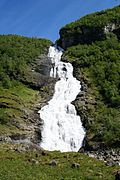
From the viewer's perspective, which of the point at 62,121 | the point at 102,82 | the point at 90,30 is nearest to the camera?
the point at 62,121

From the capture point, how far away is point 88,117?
82.5 m

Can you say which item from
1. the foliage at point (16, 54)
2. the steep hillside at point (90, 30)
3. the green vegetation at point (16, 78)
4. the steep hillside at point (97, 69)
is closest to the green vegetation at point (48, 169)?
the steep hillside at point (97, 69)

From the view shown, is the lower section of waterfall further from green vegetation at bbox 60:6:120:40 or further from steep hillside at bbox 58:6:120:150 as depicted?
green vegetation at bbox 60:6:120:40

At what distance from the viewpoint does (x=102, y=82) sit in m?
96.9

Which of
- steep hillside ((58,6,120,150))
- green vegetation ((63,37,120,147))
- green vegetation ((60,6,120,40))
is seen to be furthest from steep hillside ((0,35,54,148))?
green vegetation ((63,37,120,147))

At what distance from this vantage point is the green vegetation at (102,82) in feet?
250

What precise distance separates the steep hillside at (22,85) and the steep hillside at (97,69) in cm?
658

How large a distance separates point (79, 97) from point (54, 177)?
49.0 metres

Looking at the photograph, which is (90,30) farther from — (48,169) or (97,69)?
(48,169)

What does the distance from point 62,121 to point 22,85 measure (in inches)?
757

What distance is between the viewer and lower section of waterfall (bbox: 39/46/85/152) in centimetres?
7656

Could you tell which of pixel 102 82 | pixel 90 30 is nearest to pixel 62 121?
pixel 102 82

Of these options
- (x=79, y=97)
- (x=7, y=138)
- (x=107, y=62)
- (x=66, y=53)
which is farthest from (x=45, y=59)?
(x=7, y=138)

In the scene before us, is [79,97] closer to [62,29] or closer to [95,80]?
[95,80]
